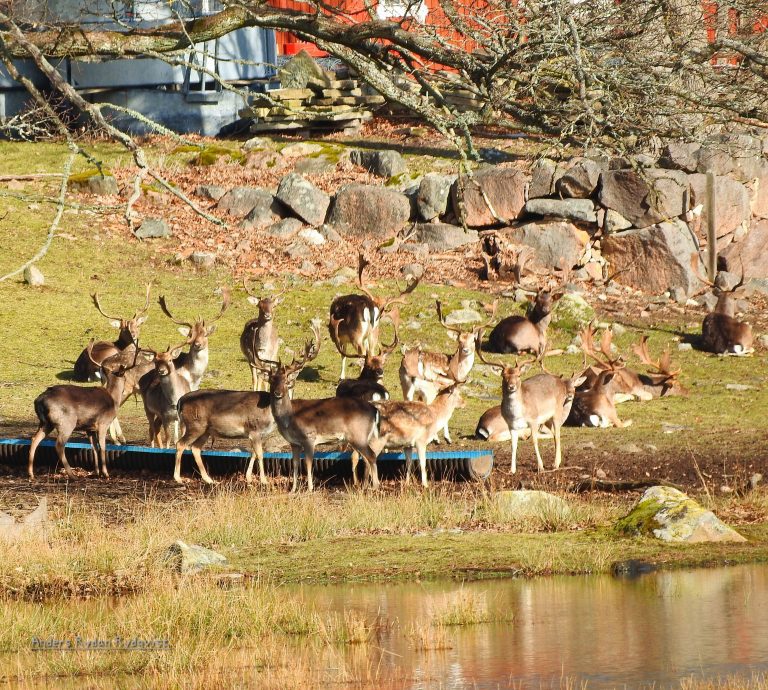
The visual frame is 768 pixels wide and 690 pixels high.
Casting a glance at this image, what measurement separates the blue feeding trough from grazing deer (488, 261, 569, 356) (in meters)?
6.17

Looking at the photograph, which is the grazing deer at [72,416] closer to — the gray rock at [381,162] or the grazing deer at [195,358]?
the grazing deer at [195,358]

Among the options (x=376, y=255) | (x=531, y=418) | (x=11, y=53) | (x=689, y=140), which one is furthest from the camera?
(x=376, y=255)

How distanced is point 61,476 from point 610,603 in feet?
22.1

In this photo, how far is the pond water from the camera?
7480 millimetres

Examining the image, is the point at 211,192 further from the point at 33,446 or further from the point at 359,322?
the point at 33,446

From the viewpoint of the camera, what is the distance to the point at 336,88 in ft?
101

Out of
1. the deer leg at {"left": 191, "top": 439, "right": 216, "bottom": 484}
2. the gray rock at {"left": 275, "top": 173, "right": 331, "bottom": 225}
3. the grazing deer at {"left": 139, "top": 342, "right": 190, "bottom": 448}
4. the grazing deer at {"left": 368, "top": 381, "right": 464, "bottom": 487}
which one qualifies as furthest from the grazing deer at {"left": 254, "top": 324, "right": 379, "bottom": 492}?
the gray rock at {"left": 275, "top": 173, "right": 331, "bottom": 225}

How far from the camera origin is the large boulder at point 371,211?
81.3 feet

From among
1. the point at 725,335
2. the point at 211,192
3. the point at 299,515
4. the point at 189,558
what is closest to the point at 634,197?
the point at 725,335

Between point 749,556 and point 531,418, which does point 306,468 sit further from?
point 749,556

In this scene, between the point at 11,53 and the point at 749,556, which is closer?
the point at 11,53

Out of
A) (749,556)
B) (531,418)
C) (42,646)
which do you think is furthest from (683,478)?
(42,646)

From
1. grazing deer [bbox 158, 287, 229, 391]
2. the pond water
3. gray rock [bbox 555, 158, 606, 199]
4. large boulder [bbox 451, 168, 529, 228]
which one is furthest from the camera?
large boulder [bbox 451, 168, 529, 228]

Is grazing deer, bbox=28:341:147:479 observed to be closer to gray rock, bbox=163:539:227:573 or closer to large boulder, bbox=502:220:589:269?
gray rock, bbox=163:539:227:573
